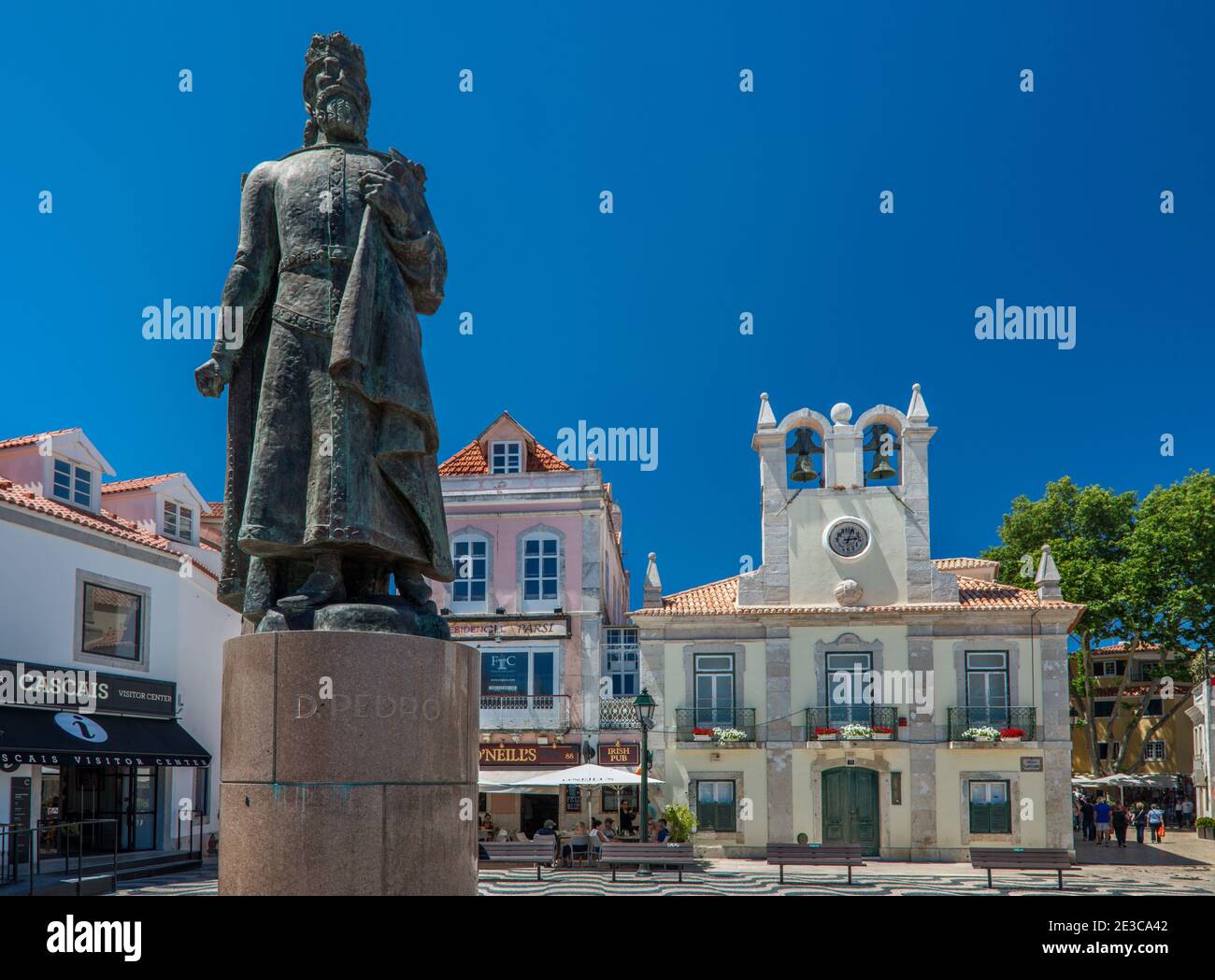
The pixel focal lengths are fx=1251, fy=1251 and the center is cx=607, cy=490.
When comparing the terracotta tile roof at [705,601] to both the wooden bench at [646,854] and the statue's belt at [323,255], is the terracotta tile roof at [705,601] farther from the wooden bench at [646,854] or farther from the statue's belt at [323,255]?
the statue's belt at [323,255]

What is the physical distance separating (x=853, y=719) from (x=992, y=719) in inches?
138

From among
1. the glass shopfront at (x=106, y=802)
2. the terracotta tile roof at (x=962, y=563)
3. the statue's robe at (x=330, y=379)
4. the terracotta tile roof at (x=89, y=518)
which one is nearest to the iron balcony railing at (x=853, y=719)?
the terracotta tile roof at (x=962, y=563)

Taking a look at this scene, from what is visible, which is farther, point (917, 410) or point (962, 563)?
point (962, 563)

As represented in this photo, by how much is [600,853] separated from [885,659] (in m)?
13.8

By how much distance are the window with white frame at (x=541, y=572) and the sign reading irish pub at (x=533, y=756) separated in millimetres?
3805

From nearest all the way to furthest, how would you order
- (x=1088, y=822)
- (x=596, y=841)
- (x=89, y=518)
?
1. (x=596, y=841)
2. (x=89, y=518)
3. (x=1088, y=822)

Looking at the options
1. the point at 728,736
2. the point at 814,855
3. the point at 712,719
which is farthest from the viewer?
the point at 712,719

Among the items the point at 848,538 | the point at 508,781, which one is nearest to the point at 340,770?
the point at 508,781

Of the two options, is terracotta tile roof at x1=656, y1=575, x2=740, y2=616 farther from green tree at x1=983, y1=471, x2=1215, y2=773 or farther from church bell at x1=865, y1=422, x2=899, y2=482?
green tree at x1=983, y1=471, x2=1215, y2=773

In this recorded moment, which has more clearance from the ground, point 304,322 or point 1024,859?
point 304,322

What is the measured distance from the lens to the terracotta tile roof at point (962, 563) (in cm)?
4108

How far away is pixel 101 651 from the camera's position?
83.8ft

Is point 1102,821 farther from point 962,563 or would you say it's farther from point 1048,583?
point 962,563
